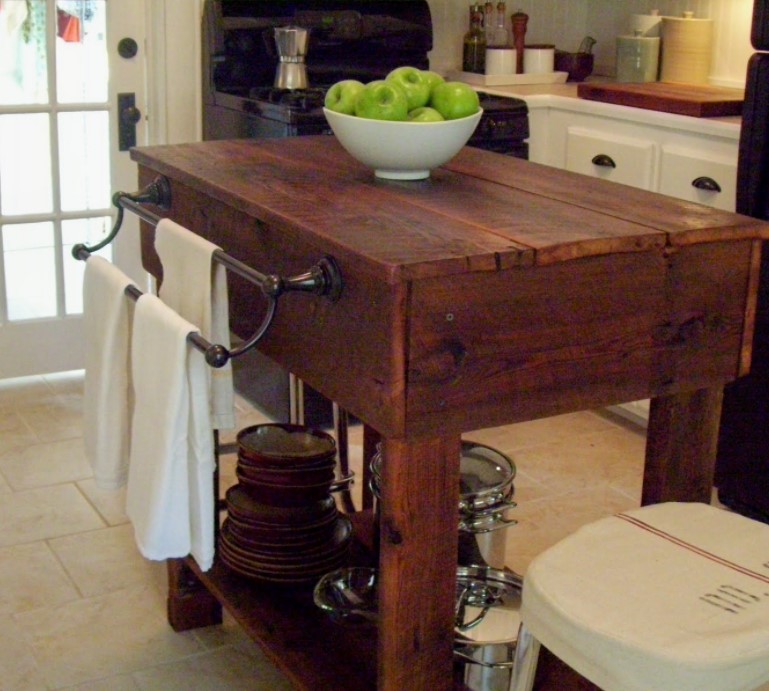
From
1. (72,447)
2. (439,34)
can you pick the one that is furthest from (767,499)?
(439,34)

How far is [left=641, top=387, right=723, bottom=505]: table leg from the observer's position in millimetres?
1853

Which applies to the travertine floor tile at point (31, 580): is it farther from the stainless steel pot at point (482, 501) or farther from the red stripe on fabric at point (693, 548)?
the red stripe on fabric at point (693, 548)

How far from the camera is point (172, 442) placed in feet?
5.75

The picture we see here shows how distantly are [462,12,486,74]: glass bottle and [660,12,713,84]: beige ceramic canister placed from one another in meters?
0.66

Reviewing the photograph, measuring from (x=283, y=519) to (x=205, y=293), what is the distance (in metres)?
0.54

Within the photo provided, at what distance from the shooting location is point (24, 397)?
12.0 feet

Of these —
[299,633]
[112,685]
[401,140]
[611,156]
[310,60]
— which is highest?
[310,60]

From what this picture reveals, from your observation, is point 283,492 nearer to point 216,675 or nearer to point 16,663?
point 216,675

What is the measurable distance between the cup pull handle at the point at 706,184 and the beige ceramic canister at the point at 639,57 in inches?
36.6

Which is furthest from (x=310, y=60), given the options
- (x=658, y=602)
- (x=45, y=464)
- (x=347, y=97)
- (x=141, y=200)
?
(x=658, y=602)

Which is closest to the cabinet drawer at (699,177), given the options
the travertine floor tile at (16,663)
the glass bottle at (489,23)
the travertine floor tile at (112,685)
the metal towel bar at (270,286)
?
the glass bottle at (489,23)

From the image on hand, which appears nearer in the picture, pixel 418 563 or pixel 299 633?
pixel 418 563

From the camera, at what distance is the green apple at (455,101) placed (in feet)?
6.25

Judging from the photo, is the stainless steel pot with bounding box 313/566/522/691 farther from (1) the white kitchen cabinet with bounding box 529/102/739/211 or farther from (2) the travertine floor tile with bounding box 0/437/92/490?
(1) the white kitchen cabinet with bounding box 529/102/739/211
